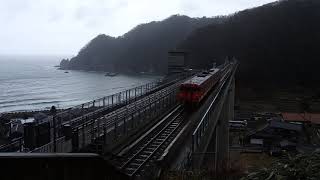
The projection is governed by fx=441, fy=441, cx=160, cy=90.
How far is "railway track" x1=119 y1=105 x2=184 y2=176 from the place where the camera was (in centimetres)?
1469

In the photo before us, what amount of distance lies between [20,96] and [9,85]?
26.1 meters

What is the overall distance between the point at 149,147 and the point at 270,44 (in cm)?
12666

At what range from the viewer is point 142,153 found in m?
16.7

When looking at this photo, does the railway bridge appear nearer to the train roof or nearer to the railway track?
the railway track

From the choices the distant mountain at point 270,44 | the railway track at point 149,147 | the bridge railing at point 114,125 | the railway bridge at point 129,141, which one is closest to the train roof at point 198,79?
the bridge railing at point 114,125

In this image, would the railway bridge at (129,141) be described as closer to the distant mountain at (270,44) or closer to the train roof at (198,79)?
the train roof at (198,79)

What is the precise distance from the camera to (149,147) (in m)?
17.8

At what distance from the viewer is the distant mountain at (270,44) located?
124m

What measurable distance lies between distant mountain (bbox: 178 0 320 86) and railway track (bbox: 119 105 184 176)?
100088 millimetres

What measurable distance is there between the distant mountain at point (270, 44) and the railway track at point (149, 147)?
100m

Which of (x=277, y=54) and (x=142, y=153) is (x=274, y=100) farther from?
(x=142, y=153)

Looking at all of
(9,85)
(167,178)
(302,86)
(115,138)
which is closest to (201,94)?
(115,138)

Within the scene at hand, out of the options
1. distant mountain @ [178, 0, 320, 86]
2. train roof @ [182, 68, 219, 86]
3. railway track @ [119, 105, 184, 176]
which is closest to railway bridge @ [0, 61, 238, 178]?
railway track @ [119, 105, 184, 176]

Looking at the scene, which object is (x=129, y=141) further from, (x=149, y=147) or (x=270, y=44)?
(x=270, y=44)
